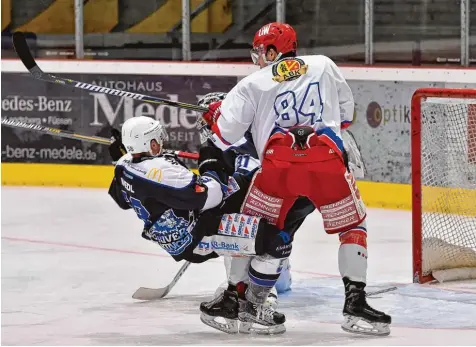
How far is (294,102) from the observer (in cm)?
435

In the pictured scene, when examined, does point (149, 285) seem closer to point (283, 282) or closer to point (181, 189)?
point (283, 282)

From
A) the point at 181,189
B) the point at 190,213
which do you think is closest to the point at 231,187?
the point at 190,213

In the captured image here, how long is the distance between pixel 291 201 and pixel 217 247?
0.31m

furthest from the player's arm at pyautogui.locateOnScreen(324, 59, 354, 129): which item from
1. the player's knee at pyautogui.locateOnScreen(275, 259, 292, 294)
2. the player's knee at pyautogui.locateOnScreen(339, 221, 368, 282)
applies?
the player's knee at pyautogui.locateOnScreen(275, 259, 292, 294)

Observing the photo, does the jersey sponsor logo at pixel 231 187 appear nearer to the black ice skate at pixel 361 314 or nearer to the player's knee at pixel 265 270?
the player's knee at pixel 265 270

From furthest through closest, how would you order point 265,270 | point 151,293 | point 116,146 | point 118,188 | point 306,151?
point 151,293 → point 116,146 → point 118,188 → point 265,270 → point 306,151

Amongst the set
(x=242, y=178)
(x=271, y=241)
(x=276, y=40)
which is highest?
(x=276, y=40)

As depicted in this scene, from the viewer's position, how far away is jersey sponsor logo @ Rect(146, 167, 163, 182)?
4375 millimetres

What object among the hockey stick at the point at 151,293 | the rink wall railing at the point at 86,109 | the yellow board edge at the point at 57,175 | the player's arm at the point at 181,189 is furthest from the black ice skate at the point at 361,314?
the yellow board edge at the point at 57,175

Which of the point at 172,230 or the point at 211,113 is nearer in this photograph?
the point at 172,230

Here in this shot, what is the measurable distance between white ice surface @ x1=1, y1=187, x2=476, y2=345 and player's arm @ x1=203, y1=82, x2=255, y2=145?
2.34 feet

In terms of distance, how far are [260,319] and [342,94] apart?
0.85 meters

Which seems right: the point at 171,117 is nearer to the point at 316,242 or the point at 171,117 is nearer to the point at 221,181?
the point at 316,242

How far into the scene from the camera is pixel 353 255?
4.34 meters
